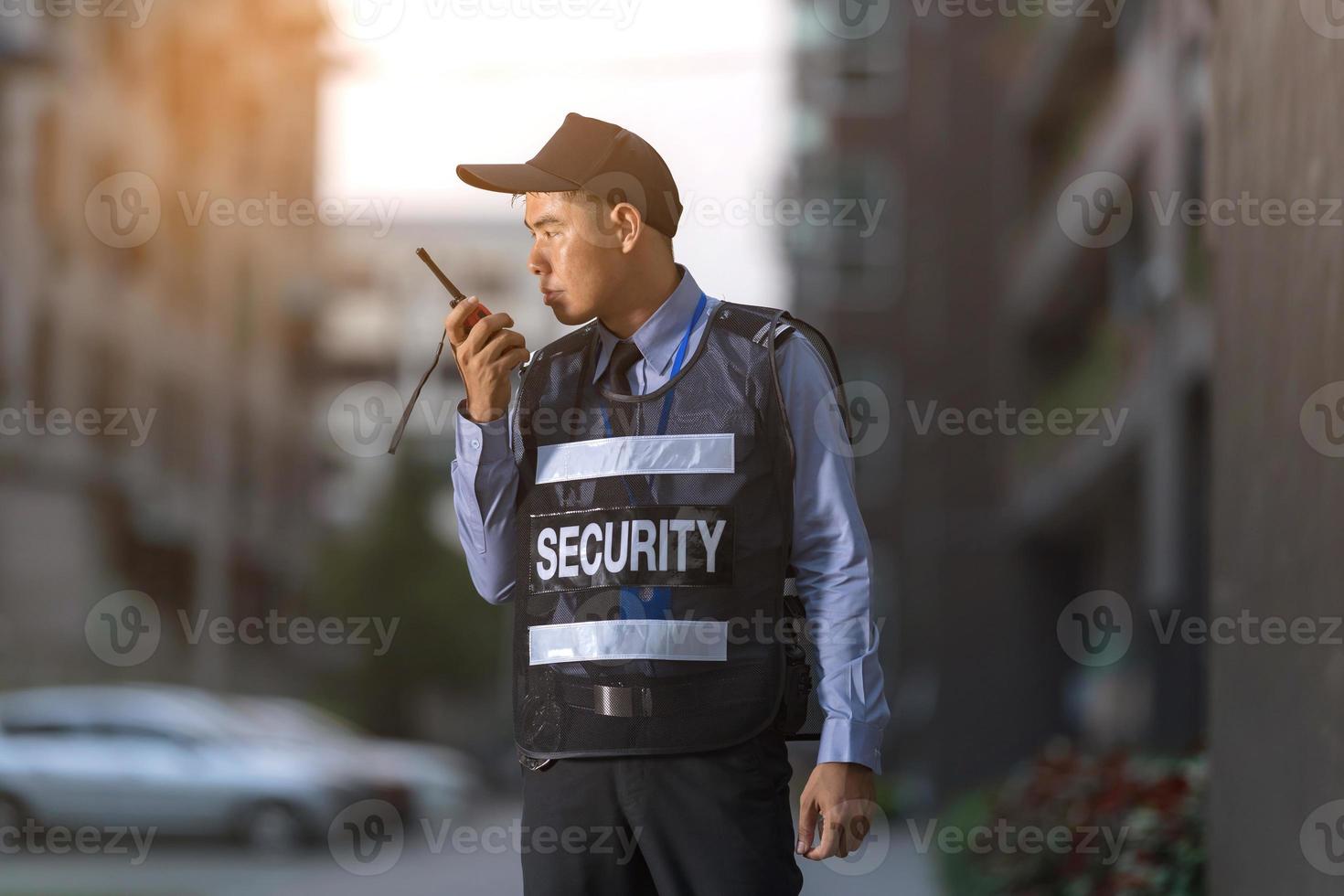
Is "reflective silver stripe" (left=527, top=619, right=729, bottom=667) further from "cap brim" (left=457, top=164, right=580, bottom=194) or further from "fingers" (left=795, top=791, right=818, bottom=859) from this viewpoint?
"cap brim" (left=457, top=164, right=580, bottom=194)

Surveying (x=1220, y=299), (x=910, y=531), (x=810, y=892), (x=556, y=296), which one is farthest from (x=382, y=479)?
(x=556, y=296)

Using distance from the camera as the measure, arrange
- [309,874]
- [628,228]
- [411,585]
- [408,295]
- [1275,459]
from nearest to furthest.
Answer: [628,228], [1275,459], [309,874], [411,585], [408,295]

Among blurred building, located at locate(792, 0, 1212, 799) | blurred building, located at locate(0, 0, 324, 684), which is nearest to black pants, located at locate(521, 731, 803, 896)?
blurred building, located at locate(792, 0, 1212, 799)

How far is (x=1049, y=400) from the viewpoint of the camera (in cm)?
2458

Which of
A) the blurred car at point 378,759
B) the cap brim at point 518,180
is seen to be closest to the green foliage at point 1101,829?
the cap brim at point 518,180

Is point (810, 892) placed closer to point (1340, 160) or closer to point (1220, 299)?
point (1220, 299)

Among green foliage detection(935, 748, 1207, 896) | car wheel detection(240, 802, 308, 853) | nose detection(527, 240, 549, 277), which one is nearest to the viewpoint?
nose detection(527, 240, 549, 277)

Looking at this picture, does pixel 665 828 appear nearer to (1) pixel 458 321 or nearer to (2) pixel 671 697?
(2) pixel 671 697

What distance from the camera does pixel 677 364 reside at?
3.16 meters

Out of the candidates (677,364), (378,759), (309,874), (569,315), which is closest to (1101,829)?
(677,364)

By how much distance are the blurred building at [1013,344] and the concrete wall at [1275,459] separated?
6999mm

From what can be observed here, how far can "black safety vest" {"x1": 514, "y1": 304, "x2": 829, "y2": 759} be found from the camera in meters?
2.94

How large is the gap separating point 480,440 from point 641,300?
441 millimetres

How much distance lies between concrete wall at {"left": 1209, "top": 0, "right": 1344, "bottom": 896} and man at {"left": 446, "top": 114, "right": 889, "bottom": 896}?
2253 mm
